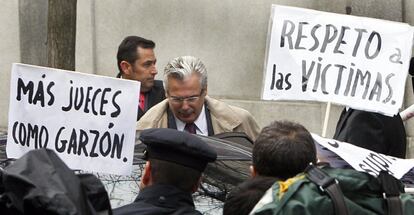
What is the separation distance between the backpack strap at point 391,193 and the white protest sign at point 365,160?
1.34 metres

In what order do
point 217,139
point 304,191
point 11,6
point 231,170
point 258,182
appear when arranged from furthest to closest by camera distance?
point 11,6 < point 217,139 < point 231,170 < point 258,182 < point 304,191

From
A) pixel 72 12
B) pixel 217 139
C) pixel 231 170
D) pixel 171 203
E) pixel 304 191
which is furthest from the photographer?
pixel 72 12

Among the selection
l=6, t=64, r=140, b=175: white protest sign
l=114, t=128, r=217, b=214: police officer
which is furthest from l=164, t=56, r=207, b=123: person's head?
l=114, t=128, r=217, b=214: police officer

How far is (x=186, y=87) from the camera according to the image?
6.02m

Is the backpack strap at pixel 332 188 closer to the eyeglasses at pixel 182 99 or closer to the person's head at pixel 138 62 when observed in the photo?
the eyeglasses at pixel 182 99

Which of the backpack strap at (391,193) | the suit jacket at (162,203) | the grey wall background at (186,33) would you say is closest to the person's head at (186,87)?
the suit jacket at (162,203)

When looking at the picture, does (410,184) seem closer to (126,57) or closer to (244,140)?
(244,140)

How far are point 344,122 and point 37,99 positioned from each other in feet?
6.07

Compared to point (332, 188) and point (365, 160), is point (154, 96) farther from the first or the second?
point (332, 188)

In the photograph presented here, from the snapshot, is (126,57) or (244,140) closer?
(244,140)

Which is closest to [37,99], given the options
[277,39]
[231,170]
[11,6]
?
[231,170]

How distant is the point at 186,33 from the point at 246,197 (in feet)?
26.8

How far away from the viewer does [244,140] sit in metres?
6.04

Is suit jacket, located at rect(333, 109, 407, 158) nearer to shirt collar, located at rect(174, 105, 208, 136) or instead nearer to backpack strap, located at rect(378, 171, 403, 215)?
shirt collar, located at rect(174, 105, 208, 136)
